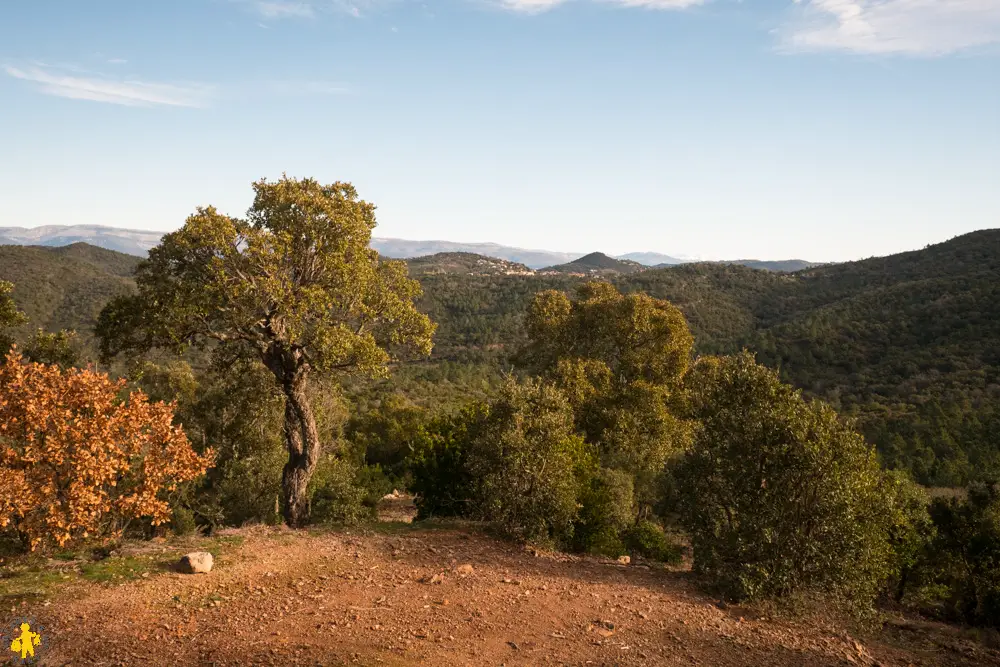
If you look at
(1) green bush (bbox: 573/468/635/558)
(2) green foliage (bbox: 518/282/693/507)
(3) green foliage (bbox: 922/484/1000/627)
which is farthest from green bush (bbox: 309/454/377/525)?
(3) green foliage (bbox: 922/484/1000/627)

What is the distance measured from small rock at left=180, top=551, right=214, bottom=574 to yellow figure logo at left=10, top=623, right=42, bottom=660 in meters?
3.17

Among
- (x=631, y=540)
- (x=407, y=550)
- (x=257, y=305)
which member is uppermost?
(x=257, y=305)

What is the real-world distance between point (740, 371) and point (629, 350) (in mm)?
10474

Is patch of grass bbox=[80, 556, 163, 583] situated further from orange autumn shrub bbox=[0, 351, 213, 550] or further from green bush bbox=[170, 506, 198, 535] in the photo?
green bush bbox=[170, 506, 198, 535]

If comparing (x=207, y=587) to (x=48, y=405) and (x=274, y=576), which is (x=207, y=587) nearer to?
(x=274, y=576)

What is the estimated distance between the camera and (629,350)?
24156 mm

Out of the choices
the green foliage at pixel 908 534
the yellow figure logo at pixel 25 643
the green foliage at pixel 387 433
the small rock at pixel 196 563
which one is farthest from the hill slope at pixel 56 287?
the green foliage at pixel 908 534

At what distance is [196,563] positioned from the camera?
35.3 feet

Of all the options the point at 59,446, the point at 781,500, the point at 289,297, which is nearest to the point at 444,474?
the point at 289,297

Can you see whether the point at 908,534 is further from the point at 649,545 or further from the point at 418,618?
the point at 418,618

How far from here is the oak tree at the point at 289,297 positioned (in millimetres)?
12508

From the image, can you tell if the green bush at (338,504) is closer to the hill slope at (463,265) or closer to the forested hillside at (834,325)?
the forested hillside at (834,325)

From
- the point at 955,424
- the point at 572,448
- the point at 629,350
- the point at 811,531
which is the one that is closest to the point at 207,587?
the point at 572,448

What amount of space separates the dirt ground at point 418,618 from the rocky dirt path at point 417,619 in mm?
32
